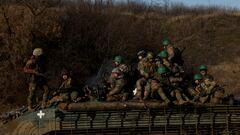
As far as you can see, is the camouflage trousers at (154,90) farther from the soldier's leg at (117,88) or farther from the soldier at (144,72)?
the soldier's leg at (117,88)

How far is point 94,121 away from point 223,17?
40.6 metres

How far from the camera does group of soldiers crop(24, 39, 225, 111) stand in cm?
1584

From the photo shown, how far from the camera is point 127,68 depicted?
54.4 ft

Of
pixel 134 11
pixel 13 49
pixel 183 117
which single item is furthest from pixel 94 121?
pixel 134 11

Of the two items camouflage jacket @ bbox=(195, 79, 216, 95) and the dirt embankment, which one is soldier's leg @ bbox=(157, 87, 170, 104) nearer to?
camouflage jacket @ bbox=(195, 79, 216, 95)

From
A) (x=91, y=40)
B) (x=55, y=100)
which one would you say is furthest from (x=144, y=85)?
(x=91, y=40)

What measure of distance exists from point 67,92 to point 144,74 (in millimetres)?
2277

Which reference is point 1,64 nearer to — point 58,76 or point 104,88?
point 58,76

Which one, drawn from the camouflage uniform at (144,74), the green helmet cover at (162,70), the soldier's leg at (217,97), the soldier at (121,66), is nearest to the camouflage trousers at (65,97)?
the soldier at (121,66)

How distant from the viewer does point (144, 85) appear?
16094 mm

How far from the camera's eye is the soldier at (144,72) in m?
16.0

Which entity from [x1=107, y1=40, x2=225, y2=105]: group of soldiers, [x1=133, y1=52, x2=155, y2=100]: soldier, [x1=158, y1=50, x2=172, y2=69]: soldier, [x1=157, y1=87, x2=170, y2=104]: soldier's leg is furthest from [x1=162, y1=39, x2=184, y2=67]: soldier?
[x1=157, y1=87, x2=170, y2=104]: soldier's leg

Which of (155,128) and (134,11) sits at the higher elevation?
(134,11)

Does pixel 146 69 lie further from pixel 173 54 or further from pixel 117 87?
pixel 173 54
